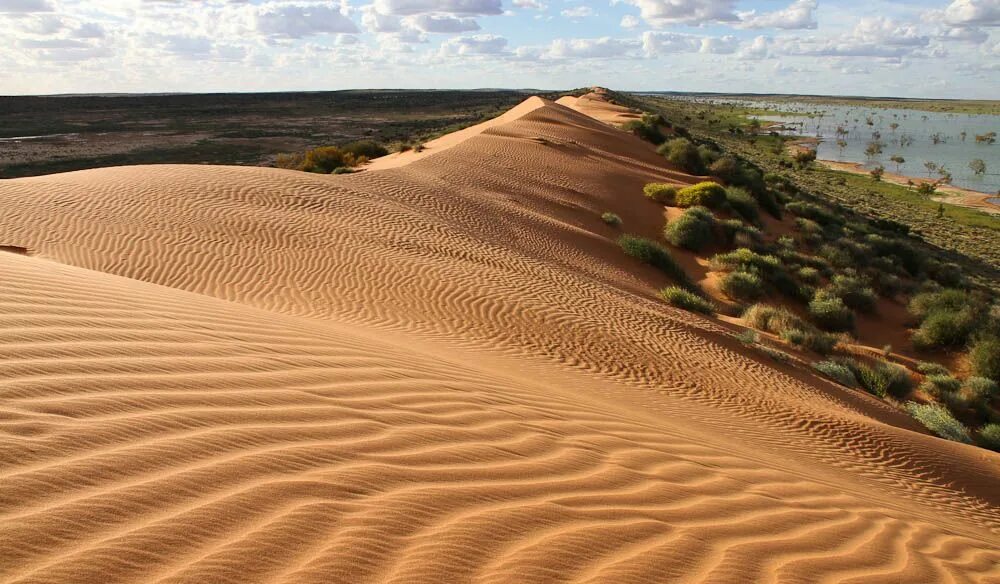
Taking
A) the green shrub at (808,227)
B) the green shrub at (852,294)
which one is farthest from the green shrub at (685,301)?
the green shrub at (808,227)

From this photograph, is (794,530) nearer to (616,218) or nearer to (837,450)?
(837,450)

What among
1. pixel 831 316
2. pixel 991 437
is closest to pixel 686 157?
pixel 831 316

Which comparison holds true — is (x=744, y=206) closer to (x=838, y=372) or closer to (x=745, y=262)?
(x=745, y=262)

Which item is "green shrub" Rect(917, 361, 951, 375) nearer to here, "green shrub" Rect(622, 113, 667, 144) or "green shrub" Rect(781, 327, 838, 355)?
"green shrub" Rect(781, 327, 838, 355)

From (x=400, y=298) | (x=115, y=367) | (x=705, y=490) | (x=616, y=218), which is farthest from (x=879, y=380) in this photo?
(x=115, y=367)

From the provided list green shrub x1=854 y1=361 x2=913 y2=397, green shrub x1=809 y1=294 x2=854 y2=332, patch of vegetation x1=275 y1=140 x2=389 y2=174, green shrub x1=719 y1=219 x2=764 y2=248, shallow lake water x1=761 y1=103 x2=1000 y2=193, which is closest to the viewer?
green shrub x1=854 y1=361 x2=913 y2=397

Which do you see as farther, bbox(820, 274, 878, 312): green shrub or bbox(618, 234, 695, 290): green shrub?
bbox(820, 274, 878, 312): green shrub

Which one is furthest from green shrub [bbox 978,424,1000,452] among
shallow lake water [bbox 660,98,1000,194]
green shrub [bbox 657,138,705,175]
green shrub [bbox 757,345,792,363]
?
shallow lake water [bbox 660,98,1000,194]
